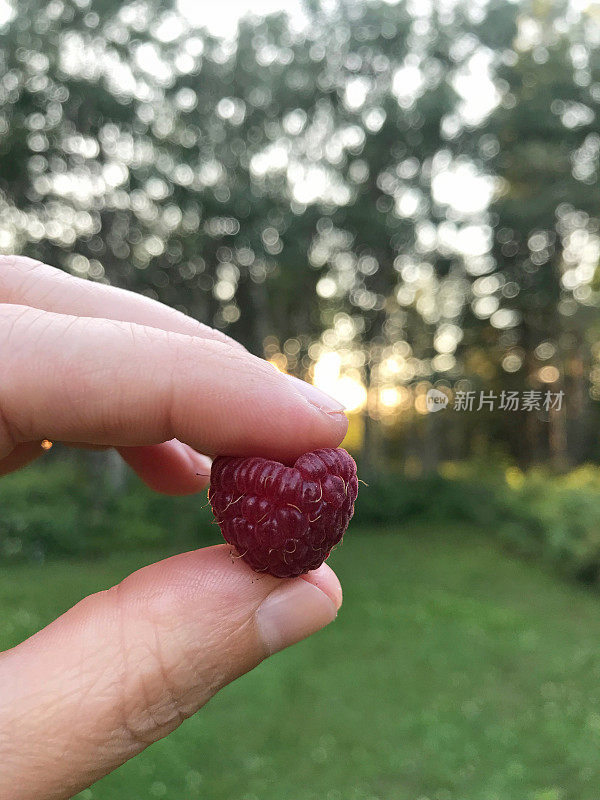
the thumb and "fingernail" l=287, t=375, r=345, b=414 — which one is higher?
"fingernail" l=287, t=375, r=345, b=414

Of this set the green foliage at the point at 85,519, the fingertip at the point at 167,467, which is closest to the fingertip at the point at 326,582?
the fingertip at the point at 167,467

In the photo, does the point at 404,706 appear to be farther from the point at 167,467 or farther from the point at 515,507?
the point at 515,507

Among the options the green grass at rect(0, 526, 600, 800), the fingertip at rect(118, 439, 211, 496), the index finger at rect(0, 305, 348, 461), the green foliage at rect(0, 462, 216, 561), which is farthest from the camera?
the green foliage at rect(0, 462, 216, 561)

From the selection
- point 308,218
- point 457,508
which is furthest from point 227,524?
point 457,508

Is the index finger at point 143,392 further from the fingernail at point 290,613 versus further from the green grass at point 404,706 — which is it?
the green grass at point 404,706

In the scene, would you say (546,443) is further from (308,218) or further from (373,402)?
(308,218)

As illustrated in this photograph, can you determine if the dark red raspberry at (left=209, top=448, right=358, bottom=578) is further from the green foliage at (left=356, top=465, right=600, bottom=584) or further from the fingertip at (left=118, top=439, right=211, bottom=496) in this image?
the green foliage at (left=356, top=465, right=600, bottom=584)

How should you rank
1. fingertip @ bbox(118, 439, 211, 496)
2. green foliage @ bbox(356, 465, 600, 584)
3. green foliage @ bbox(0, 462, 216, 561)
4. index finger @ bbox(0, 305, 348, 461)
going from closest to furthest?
index finger @ bbox(0, 305, 348, 461) < fingertip @ bbox(118, 439, 211, 496) < green foliage @ bbox(356, 465, 600, 584) < green foliage @ bbox(0, 462, 216, 561)

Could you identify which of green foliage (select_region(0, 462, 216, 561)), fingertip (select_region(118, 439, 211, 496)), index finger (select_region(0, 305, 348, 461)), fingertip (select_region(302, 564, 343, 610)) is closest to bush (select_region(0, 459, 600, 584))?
green foliage (select_region(0, 462, 216, 561))
